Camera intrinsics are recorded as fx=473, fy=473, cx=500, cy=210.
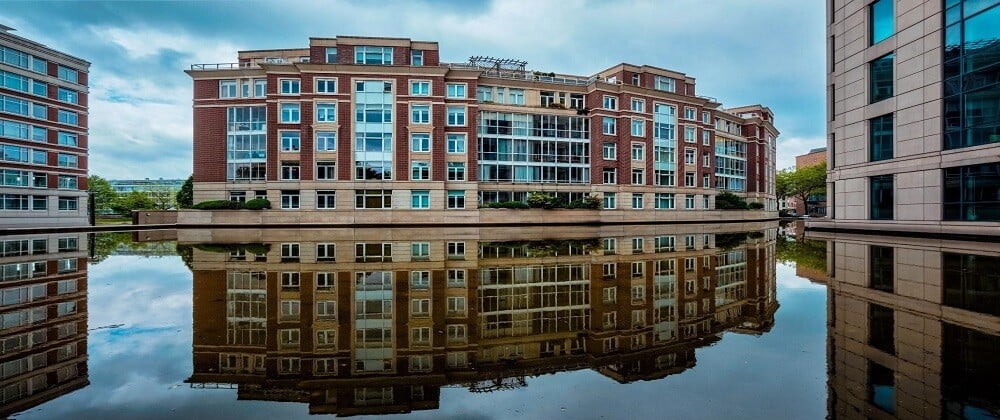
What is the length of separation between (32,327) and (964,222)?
35461 millimetres

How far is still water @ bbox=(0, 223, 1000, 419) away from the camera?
428 centimetres

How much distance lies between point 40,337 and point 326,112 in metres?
39.5

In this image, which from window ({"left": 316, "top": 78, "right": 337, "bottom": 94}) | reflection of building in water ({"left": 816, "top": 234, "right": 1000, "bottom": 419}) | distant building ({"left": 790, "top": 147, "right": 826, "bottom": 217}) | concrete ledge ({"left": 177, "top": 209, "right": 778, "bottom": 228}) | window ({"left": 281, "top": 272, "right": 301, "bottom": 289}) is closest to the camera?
reflection of building in water ({"left": 816, "top": 234, "right": 1000, "bottom": 419})

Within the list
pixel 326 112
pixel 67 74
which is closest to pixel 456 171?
pixel 326 112

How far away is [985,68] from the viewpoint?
23.4 metres

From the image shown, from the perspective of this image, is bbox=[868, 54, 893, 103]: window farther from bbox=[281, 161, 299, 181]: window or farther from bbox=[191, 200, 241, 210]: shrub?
bbox=[191, 200, 241, 210]: shrub

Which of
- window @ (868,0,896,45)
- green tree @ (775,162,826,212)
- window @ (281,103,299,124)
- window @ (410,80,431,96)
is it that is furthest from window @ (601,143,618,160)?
green tree @ (775,162,826,212)

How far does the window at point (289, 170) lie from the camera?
43156 mm

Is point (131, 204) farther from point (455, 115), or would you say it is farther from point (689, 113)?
point (689, 113)

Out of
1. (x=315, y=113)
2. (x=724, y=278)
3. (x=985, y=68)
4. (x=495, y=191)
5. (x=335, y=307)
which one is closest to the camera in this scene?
(x=335, y=307)

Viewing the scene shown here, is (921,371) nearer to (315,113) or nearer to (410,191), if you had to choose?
(410,191)

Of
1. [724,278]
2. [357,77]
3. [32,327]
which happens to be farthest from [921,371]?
[357,77]

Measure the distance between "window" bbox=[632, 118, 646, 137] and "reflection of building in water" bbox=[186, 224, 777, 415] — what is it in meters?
40.2

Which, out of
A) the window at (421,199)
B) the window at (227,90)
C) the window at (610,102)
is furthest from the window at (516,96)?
the window at (227,90)
